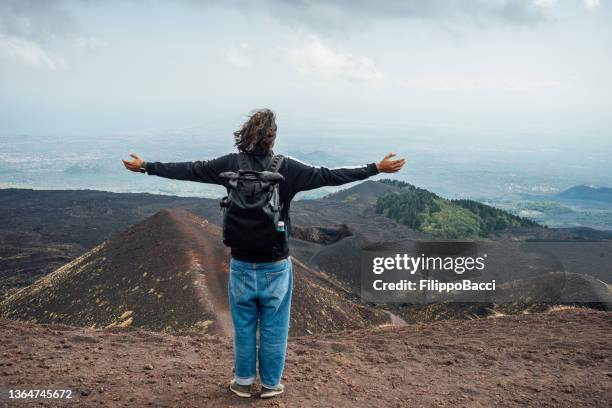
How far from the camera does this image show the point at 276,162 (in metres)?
5.03

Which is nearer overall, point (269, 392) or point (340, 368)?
point (269, 392)

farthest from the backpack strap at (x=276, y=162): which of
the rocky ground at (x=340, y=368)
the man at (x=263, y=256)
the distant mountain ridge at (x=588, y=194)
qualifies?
the distant mountain ridge at (x=588, y=194)

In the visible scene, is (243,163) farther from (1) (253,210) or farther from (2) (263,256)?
(2) (263,256)

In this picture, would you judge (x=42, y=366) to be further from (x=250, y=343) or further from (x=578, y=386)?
(x=578, y=386)

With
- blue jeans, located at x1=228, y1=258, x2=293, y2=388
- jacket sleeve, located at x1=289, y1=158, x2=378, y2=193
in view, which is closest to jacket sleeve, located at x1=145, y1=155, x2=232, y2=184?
jacket sleeve, located at x1=289, y1=158, x2=378, y2=193

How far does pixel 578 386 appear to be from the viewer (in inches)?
271

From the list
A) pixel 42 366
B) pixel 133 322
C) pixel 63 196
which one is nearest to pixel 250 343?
pixel 42 366

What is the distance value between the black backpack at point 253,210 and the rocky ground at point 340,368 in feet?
5.96

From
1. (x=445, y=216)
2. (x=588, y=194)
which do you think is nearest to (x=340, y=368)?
(x=445, y=216)

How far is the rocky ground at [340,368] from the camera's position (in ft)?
19.0

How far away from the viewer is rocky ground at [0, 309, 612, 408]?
19.0 ft

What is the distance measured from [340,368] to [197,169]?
3.66 meters

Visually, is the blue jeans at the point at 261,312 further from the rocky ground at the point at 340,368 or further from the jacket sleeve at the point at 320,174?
the jacket sleeve at the point at 320,174

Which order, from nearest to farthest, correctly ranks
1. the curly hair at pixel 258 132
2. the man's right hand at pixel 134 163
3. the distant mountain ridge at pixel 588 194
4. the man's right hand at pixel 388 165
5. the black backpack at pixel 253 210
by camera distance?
1. the black backpack at pixel 253 210
2. the curly hair at pixel 258 132
3. the man's right hand at pixel 388 165
4. the man's right hand at pixel 134 163
5. the distant mountain ridge at pixel 588 194
